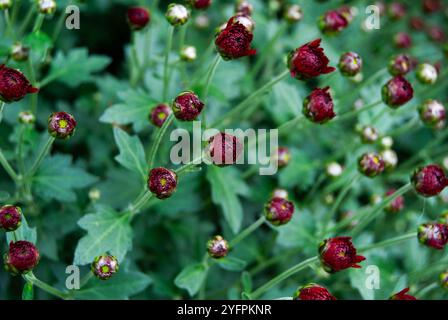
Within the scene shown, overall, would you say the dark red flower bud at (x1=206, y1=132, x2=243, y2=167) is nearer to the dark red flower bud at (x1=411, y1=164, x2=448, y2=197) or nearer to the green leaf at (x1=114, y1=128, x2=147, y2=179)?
the green leaf at (x1=114, y1=128, x2=147, y2=179)

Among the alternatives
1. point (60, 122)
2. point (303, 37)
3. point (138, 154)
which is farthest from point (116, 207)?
point (303, 37)

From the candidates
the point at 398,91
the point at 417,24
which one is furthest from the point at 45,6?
the point at 417,24

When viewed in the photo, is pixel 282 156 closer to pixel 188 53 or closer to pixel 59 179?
pixel 188 53

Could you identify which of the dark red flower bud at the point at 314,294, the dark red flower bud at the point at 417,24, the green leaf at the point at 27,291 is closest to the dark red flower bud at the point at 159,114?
the green leaf at the point at 27,291

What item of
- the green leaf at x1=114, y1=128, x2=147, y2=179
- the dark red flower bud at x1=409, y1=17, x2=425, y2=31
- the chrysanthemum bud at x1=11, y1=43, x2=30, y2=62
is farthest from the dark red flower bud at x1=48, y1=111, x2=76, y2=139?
the dark red flower bud at x1=409, y1=17, x2=425, y2=31

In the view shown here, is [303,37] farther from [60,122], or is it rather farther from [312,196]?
[60,122]

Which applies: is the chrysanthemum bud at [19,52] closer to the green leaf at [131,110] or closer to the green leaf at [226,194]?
the green leaf at [131,110]
